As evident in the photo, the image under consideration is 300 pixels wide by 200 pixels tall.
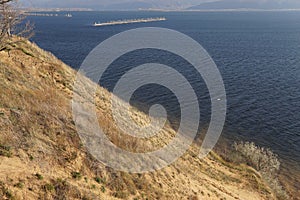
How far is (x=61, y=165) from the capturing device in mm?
17719

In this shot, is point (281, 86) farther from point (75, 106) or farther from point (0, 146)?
point (0, 146)

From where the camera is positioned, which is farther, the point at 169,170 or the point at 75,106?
the point at 75,106

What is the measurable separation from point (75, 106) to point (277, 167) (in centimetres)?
2558

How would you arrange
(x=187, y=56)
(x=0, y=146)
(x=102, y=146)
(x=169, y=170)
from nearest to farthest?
(x=0, y=146) < (x=102, y=146) < (x=169, y=170) < (x=187, y=56)

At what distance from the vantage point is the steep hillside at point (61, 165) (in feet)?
51.9

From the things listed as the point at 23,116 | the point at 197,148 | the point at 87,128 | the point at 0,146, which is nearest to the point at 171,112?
the point at 197,148

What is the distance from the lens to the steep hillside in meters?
15.8

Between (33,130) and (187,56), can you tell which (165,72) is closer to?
(187,56)

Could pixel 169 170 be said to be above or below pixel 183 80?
below

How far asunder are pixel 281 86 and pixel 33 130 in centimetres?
6038

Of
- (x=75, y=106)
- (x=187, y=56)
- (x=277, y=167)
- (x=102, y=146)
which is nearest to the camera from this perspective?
(x=102, y=146)

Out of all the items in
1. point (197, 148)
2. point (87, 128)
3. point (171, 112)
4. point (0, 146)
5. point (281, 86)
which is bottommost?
point (0, 146)

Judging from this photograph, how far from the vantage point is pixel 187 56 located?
9656 centimetres

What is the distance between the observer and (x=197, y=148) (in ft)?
120
